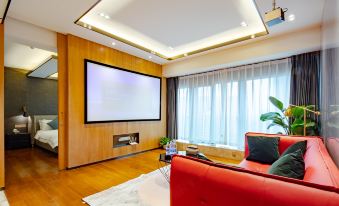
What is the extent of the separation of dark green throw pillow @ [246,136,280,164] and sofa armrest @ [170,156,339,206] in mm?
1968

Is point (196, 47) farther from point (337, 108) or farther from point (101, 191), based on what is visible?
point (101, 191)

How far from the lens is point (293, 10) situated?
8.78 feet

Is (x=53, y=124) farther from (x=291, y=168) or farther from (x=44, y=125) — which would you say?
(x=291, y=168)

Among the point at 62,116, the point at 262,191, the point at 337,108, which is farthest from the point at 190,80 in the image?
the point at 262,191

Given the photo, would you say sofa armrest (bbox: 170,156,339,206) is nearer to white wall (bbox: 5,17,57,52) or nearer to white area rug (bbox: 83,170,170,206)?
white area rug (bbox: 83,170,170,206)

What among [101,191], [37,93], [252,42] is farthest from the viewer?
[37,93]

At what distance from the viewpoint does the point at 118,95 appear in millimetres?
4410

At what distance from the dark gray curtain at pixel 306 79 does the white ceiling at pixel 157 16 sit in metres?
0.71

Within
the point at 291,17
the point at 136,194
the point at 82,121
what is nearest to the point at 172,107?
the point at 82,121

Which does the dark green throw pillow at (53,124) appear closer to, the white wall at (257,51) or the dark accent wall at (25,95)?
the dark accent wall at (25,95)

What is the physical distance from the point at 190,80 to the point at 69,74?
333 cm

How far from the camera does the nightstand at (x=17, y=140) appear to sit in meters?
5.37

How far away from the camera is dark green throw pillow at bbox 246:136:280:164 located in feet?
8.70

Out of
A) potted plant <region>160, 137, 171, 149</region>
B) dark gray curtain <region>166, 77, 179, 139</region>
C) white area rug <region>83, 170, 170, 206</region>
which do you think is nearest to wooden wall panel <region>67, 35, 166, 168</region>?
potted plant <region>160, 137, 171, 149</region>
